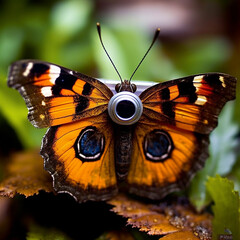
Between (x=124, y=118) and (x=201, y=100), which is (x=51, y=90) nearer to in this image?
(x=124, y=118)

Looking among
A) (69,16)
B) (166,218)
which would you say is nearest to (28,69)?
(166,218)

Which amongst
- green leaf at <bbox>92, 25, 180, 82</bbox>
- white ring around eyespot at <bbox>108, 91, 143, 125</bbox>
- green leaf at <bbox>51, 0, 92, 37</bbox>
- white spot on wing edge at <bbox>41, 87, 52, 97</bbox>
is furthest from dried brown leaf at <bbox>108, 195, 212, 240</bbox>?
green leaf at <bbox>51, 0, 92, 37</bbox>

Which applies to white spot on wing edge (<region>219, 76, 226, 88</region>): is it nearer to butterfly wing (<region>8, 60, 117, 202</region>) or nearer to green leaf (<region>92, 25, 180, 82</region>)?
butterfly wing (<region>8, 60, 117, 202</region>)

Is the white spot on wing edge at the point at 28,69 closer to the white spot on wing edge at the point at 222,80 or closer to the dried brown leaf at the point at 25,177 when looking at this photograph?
the dried brown leaf at the point at 25,177

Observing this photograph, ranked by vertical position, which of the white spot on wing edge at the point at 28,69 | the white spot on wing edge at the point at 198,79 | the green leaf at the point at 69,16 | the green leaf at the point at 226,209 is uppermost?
the green leaf at the point at 69,16

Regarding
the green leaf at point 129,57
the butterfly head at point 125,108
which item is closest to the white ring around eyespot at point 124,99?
the butterfly head at point 125,108

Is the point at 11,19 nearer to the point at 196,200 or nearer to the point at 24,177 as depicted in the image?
the point at 24,177

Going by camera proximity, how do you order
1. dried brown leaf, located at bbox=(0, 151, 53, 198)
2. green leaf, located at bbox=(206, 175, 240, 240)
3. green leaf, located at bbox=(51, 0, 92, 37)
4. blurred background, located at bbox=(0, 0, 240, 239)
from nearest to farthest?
green leaf, located at bbox=(206, 175, 240, 240)
dried brown leaf, located at bbox=(0, 151, 53, 198)
blurred background, located at bbox=(0, 0, 240, 239)
green leaf, located at bbox=(51, 0, 92, 37)
